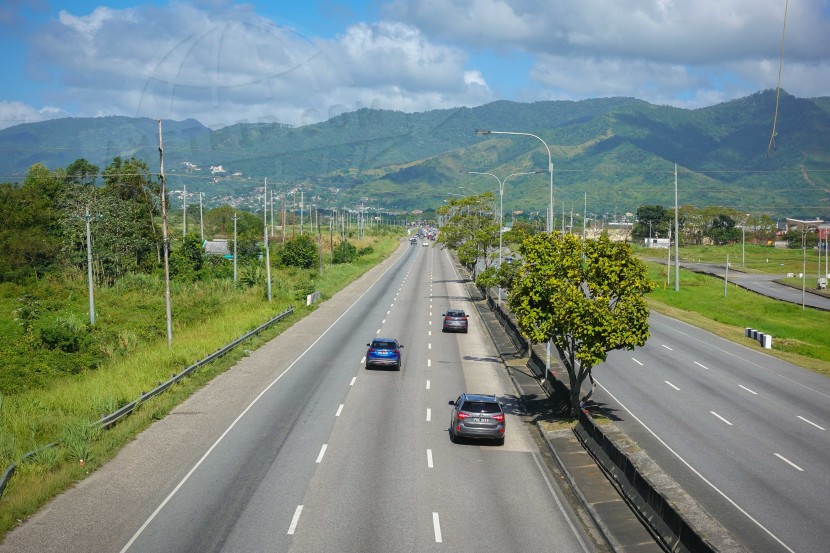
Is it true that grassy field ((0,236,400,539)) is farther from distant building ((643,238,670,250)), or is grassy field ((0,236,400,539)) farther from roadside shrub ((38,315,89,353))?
distant building ((643,238,670,250))

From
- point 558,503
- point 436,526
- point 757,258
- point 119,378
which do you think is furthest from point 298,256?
point 757,258

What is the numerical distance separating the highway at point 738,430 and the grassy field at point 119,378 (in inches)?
693

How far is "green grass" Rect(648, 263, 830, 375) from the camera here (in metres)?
53.5

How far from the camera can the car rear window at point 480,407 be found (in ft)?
83.4

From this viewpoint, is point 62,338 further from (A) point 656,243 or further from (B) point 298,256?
(A) point 656,243

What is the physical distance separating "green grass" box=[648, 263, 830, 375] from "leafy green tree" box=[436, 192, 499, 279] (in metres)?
18.6

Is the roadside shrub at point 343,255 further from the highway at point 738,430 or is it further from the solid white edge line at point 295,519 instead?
the solid white edge line at point 295,519

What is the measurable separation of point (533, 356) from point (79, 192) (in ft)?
218

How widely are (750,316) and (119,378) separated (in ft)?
198

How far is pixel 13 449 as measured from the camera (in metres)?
22.8

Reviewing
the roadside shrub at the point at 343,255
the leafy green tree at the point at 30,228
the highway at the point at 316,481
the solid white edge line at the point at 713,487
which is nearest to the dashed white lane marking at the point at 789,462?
the solid white edge line at the point at 713,487

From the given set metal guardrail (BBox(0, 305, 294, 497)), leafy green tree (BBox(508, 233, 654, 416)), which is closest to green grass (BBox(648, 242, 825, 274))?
metal guardrail (BBox(0, 305, 294, 497))

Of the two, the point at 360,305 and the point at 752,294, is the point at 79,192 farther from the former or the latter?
the point at 752,294

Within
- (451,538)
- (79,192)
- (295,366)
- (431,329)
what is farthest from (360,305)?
(451,538)
